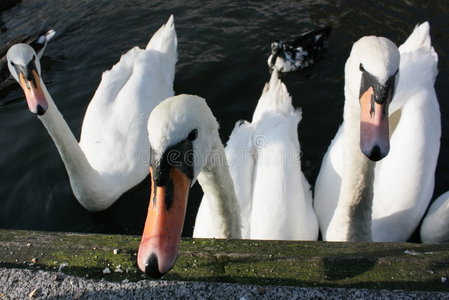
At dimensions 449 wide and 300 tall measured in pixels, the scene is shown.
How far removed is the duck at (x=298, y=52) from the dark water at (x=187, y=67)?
0.71 ft

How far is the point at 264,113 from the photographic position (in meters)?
6.41

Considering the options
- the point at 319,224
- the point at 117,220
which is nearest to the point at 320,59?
the point at 319,224

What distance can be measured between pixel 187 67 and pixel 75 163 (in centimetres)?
376

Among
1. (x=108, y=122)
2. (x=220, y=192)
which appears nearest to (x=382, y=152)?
(x=220, y=192)

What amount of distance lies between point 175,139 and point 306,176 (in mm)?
4077

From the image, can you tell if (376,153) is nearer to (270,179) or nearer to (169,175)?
(169,175)

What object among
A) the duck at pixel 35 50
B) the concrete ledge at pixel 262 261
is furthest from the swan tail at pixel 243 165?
the duck at pixel 35 50

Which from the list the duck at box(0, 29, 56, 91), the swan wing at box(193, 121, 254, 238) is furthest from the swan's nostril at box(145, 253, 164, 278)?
the duck at box(0, 29, 56, 91)

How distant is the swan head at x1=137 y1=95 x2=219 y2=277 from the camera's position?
9.23 ft

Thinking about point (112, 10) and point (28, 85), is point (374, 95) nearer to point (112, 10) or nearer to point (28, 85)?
point (28, 85)

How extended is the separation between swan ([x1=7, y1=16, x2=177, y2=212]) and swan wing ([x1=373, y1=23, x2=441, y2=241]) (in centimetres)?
316

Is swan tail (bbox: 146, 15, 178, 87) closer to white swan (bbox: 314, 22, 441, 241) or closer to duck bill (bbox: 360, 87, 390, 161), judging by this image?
white swan (bbox: 314, 22, 441, 241)

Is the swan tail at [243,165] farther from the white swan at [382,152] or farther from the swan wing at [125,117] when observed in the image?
the swan wing at [125,117]

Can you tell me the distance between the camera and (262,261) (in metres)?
3.24
